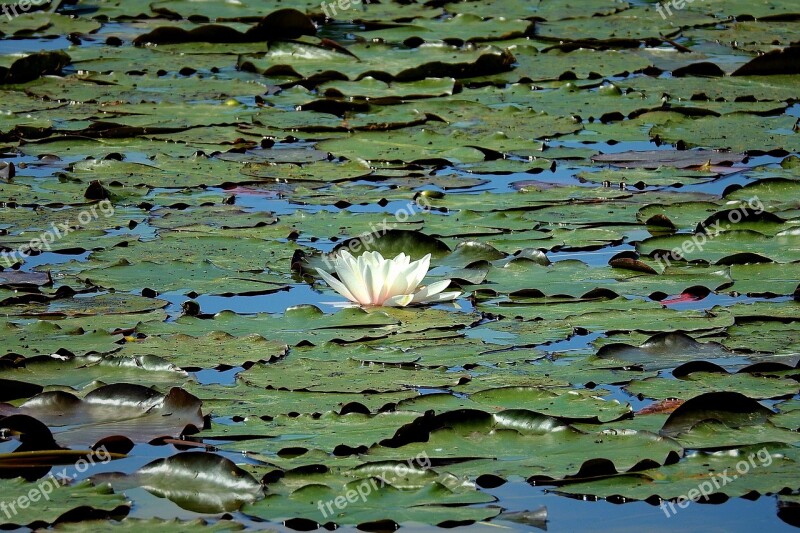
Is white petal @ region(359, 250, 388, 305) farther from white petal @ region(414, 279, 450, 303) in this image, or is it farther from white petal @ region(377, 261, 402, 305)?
white petal @ region(414, 279, 450, 303)

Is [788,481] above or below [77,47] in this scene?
below

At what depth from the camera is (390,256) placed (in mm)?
4883

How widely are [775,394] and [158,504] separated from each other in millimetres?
1729

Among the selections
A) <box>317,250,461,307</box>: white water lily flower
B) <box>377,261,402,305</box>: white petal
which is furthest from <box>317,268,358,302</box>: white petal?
<box>377,261,402,305</box>: white petal

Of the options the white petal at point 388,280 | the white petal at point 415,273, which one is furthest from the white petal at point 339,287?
the white petal at point 415,273

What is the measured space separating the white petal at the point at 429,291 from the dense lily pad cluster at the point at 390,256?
4 centimetres

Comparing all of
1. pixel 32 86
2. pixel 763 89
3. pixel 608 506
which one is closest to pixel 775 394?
pixel 608 506

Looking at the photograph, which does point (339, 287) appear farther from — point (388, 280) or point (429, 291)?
point (429, 291)

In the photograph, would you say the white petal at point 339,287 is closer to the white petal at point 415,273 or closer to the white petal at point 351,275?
the white petal at point 351,275

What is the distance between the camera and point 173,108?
24.4 ft

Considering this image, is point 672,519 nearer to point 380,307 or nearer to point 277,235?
point 380,307

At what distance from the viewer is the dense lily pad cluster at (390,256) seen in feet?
10.3

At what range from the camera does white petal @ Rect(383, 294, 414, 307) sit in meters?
4.41

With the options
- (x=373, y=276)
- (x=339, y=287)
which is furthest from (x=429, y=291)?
(x=339, y=287)
